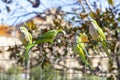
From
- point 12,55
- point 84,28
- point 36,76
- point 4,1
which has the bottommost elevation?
point 36,76

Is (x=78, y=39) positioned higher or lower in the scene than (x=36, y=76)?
higher

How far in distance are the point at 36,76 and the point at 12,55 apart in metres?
0.61

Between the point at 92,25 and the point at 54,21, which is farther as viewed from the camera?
the point at 54,21

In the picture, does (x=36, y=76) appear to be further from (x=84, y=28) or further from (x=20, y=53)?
(x=84, y=28)

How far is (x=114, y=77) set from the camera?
274 centimetres

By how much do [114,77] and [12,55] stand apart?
1004 millimetres

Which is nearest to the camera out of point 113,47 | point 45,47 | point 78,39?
point 78,39

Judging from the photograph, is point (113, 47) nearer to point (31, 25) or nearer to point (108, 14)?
point (108, 14)

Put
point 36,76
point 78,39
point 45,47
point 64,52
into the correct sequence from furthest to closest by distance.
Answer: point 36,76 → point 64,52 → point 45,47 → point 78,39

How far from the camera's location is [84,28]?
2.82 metres

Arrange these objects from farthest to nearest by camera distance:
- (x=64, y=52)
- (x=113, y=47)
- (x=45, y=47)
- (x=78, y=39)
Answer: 1. (x=64, y=52)
2. (x=45, y=47)
3. (x=113, y=47)
4. (x=78, y=39)

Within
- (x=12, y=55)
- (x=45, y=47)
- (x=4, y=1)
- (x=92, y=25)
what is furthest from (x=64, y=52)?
(x=92, y=25)

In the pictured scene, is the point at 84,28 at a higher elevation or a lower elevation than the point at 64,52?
higher

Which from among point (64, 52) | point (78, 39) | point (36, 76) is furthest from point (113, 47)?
point (78, 39)
